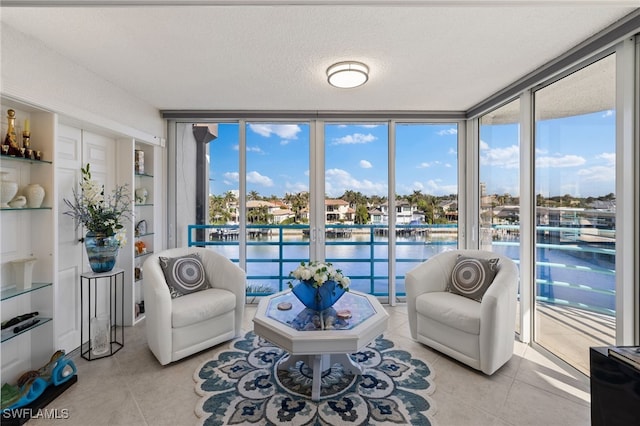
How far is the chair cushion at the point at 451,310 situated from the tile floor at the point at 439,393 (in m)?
0.35

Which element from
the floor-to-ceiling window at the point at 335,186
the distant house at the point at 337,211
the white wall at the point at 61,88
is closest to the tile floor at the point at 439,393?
the floor-to-ceiling window at the point at 335,186

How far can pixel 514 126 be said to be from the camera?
3039 millimetres

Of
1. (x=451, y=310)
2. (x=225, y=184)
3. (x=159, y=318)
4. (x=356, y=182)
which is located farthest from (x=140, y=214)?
(x=451, y=310)

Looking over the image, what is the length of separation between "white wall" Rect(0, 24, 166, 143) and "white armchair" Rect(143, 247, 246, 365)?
4.55ft

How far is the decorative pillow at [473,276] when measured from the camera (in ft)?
8.32

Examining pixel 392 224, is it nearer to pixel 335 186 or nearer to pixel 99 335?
pixel 335 186

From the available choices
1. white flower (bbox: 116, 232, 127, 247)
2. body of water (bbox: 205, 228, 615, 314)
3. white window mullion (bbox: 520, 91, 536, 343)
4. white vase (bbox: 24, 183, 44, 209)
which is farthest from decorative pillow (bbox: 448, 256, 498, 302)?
white vase (bbox: 24, 183, 44, 209)

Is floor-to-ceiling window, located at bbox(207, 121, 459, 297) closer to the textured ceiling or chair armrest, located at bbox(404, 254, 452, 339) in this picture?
the textured ceiling

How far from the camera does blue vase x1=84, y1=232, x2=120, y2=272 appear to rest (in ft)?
8.04

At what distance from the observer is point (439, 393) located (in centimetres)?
200

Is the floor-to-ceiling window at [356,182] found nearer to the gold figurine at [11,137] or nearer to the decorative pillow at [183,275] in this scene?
the decorative pillow at [183,275]

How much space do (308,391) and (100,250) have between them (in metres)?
2.09

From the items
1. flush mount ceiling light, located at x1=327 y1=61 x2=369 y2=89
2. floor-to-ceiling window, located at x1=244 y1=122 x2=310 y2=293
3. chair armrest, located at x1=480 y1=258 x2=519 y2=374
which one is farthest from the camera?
floor-to-ceiling window, located at x1=244 y1=122 x2=310 y2=293

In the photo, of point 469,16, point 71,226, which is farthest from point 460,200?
point 71,226
